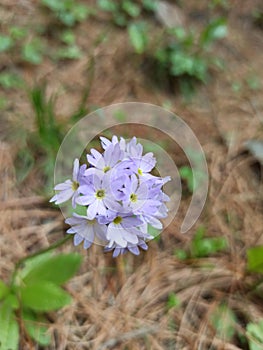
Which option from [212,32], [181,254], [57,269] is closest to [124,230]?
[57,269]

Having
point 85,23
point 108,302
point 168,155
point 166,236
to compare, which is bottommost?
point 108,302

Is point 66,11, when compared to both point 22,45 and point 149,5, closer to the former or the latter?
point 22,45

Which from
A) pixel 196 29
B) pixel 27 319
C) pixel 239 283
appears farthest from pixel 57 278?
pixel 196 29

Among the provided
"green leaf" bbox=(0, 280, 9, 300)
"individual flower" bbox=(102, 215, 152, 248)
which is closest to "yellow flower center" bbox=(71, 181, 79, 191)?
"individual flower" bbox=(102, 215, 152, 248)

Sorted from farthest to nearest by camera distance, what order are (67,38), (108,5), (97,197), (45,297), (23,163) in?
(108,5) → (67,38) → (23,163) → (45,297) → (97,197)

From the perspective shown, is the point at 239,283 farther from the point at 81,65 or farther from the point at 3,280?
the point at 81,65
